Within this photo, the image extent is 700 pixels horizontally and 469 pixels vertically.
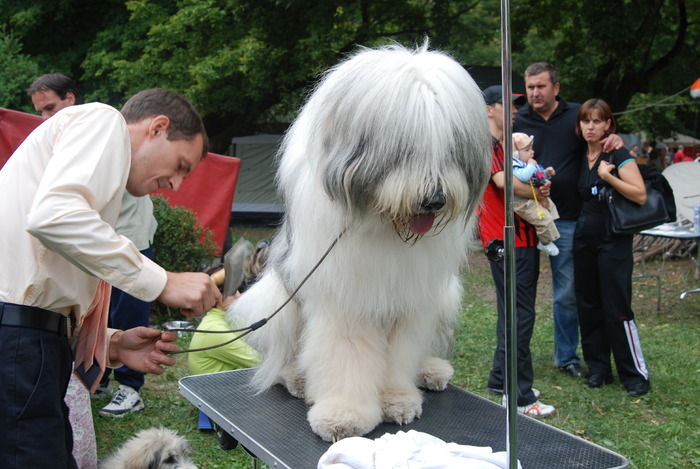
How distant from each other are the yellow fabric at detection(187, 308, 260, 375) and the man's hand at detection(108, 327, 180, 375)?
1.62 metres

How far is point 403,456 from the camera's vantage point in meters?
2.09

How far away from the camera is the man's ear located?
7.06 feet

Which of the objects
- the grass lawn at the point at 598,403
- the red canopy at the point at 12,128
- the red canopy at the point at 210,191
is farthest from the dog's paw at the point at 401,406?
the red canopy at the point at 210,191

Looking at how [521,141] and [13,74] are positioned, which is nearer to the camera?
[521,141]

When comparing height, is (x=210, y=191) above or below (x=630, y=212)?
below

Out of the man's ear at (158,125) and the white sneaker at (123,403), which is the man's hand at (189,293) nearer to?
the man's ear at (158,125)

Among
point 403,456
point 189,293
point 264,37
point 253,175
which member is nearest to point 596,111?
point 403,456

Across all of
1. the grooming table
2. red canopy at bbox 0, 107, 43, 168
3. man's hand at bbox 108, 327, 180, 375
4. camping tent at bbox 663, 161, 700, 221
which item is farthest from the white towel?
camping tent at bbox 663, 161, 700, 221

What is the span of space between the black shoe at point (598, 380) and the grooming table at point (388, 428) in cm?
248

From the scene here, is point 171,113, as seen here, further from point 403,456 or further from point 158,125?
point 403,456

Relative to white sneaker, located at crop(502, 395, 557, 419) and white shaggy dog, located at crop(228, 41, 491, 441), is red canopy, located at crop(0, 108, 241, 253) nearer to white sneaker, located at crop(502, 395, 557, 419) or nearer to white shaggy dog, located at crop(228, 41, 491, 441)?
white sneaker, located at crop(502, 395, 557, 419)

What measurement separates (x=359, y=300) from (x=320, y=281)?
0.17 meters

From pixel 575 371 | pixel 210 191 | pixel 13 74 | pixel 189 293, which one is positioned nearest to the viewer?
pixel 189 293

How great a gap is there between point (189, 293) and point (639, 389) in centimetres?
410
